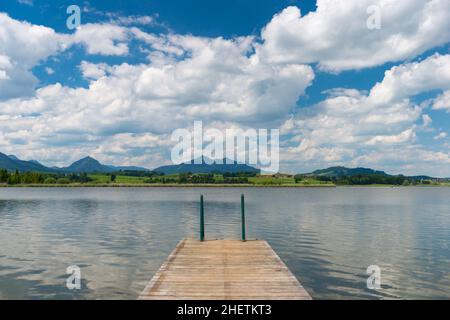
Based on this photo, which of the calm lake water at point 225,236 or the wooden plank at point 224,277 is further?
the calm lake water at point 225,236

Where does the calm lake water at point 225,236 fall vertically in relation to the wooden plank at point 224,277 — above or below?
below

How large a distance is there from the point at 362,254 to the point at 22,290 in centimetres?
2377

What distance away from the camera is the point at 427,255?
3077 centimetres

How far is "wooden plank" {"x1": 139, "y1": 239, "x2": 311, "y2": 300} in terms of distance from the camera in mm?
14586

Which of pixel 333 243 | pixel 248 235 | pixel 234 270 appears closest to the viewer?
pixel 234 270

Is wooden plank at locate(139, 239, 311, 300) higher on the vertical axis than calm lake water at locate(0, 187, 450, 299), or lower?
higher

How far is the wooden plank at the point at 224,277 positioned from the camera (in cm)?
1459

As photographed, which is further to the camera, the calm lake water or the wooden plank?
the calm lake water

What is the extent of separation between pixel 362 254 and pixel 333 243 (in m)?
5.32

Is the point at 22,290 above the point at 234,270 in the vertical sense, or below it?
below
